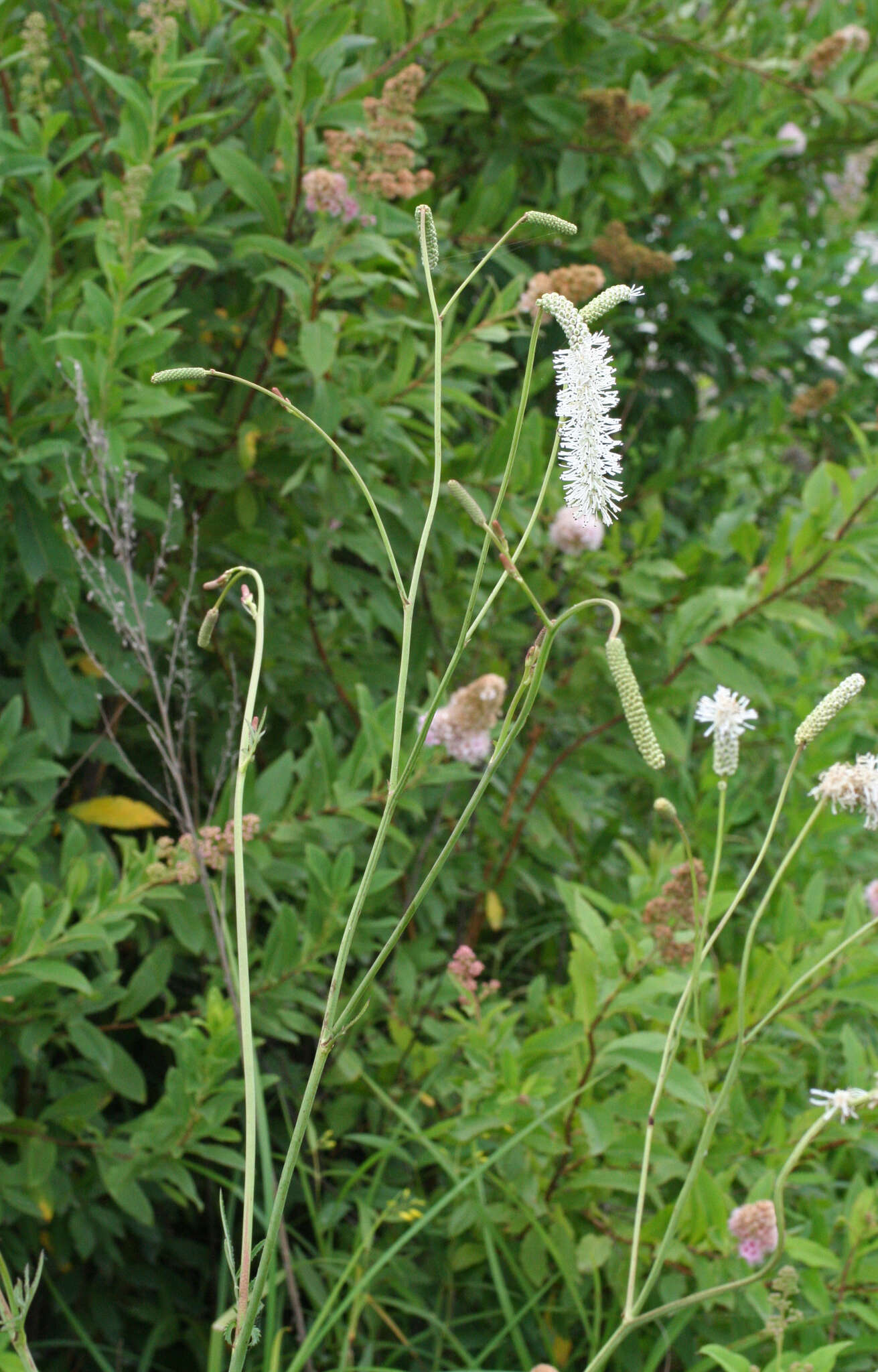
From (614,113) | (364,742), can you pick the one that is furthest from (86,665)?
(614,113)

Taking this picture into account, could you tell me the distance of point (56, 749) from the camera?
1607 millimetres

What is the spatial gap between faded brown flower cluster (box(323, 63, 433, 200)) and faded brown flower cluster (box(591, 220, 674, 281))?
0.64 m

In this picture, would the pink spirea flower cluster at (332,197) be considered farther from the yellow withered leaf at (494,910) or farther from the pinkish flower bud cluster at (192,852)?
the yellow withered leaf at (494,910)

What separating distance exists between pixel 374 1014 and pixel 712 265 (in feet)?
6.14

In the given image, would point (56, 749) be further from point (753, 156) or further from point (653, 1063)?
point (753, 156)

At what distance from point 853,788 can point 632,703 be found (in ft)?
0.87

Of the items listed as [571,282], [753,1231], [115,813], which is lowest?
[753,1231]

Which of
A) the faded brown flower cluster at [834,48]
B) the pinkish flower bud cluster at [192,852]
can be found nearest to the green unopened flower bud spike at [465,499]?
the pinkish flower bud cluster at [192,852]

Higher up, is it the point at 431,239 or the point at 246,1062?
the point at 431,239

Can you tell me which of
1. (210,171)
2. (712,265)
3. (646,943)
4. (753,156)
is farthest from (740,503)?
(646,943)

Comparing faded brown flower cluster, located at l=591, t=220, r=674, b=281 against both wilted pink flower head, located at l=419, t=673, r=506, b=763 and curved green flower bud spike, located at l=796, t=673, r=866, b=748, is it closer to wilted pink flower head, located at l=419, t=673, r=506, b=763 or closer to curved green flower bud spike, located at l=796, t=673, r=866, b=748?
wilted pink flower head, located at l=419, t=673, r=506, b=763

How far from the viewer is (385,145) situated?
1636 mm

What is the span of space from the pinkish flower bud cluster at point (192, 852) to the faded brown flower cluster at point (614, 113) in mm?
1537

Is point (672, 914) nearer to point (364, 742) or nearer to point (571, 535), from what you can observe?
point (364, 742)
